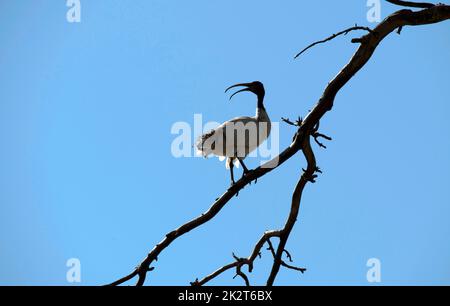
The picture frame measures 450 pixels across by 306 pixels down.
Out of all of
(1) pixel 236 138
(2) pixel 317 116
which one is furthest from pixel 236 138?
(2) pixel 317 116

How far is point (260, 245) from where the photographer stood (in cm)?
1059

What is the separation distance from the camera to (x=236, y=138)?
13453 mm

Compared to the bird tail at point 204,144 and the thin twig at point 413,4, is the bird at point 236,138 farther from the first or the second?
the thin twig at point 413,4

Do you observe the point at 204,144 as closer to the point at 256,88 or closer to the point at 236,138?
the point at 236,138

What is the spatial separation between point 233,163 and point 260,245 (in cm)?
391

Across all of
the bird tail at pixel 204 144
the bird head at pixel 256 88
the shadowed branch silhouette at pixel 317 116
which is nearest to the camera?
the shadowed branch silhouette at pixel 317 116

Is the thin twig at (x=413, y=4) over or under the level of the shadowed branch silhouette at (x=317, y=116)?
over

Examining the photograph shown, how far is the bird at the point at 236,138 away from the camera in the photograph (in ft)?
43.8

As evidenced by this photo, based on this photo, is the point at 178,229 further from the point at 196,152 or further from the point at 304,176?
the point at 196,152

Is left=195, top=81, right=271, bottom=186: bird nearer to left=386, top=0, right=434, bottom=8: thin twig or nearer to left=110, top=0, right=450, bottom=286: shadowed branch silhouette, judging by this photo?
left=110, top=0, right=450, bottom=286: shadowed branch silhouette

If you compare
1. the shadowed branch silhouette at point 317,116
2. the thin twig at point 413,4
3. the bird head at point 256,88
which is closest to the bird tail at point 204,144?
the bird head at point 256,88

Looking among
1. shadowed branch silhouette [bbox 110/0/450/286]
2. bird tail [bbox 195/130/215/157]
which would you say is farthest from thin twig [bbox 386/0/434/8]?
bird tail [bbox 195/130/215/157]
